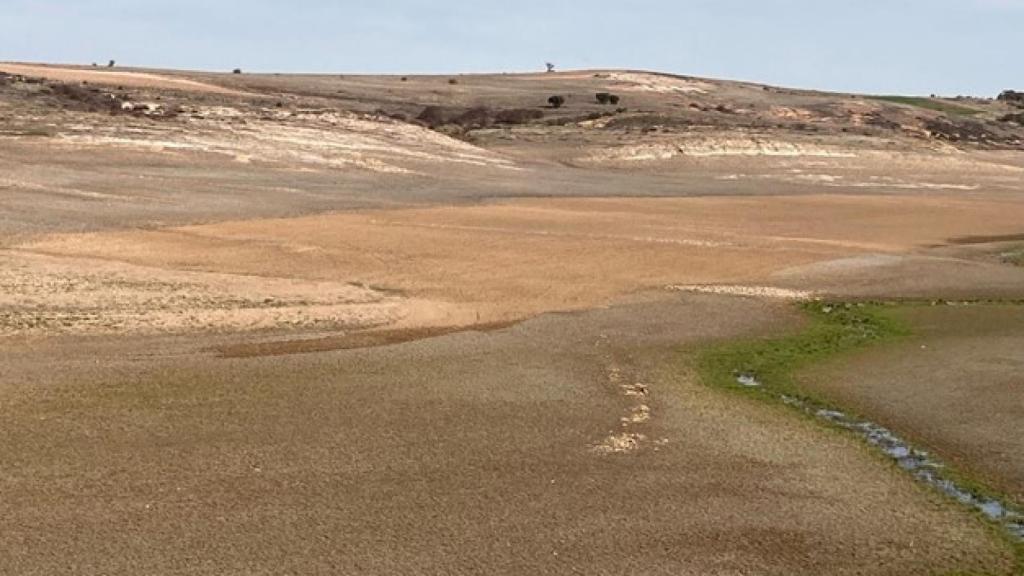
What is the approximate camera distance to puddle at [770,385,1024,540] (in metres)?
13.0

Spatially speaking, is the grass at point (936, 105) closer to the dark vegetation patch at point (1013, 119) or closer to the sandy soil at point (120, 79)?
the dark vegetation patch at point (1013, 119)

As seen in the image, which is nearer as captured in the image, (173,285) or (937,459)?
(937,459)

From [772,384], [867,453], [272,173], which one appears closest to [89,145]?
[272,173]

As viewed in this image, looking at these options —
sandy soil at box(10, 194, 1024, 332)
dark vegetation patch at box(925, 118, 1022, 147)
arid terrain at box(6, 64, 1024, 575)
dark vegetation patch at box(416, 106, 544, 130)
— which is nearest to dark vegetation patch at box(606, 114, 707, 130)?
dark vegetation patch at box(416, 106, 544, 130)

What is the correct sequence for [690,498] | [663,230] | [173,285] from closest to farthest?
[690,498] < [173,285] < [663,230]

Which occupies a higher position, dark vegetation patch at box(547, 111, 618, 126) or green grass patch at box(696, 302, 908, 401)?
dark vegetation patch at box(547, 111, 618, 126)

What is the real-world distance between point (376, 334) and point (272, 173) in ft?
94.2

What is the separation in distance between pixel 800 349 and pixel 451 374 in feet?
23.5

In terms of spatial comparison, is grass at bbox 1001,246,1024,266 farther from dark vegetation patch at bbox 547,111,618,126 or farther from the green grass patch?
dark vegetation patch at bbox 547,111,618,126

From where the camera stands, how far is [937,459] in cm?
1514

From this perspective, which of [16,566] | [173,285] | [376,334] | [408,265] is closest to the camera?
[16,566]

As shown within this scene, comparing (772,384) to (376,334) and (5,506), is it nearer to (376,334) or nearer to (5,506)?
(376,334)

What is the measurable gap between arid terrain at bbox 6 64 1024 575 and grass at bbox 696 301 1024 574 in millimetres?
544

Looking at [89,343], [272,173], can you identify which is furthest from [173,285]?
[272,173]
